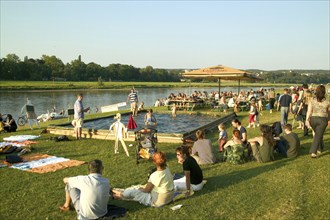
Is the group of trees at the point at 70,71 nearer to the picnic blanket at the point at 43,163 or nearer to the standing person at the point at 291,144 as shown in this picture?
the picnic blanket at the point at 43,163

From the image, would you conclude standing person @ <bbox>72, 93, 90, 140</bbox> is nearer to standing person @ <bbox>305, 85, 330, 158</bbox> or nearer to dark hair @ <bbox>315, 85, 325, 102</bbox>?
standing person @ <bbox>305, 85, 330, 158</bbox>

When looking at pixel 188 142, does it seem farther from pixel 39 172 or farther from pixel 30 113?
pixel 30 113

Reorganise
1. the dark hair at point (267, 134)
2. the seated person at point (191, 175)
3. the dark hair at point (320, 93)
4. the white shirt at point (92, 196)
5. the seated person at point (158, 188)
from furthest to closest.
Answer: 1. the dark hair at point (267, 134)
2. the dark hair at point (320, 93)
3. the seated person at point (191, 175)
4. the seated person at point (158, 188)
5. the white shirt at point (92, 196)

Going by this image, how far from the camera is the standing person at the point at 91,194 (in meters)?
4.75

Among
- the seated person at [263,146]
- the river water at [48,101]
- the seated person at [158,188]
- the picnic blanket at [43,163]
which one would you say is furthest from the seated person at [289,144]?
the river water at [48,101]

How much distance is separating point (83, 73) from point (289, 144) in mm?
112190

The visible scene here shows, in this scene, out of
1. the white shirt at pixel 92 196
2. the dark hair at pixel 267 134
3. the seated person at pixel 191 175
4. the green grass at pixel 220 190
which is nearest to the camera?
the white shirt at pixel 92 196

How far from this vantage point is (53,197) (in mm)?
5953

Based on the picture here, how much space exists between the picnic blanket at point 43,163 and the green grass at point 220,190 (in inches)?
11.1

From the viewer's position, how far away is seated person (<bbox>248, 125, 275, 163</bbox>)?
26.5ft

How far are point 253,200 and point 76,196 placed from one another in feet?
10.2

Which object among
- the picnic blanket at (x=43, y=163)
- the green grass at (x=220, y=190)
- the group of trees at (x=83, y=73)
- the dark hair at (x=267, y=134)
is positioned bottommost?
the green grass at (x=220, y=190)

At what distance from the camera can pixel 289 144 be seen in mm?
8633

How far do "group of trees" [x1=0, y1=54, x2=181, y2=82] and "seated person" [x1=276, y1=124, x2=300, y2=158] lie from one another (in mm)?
94205
